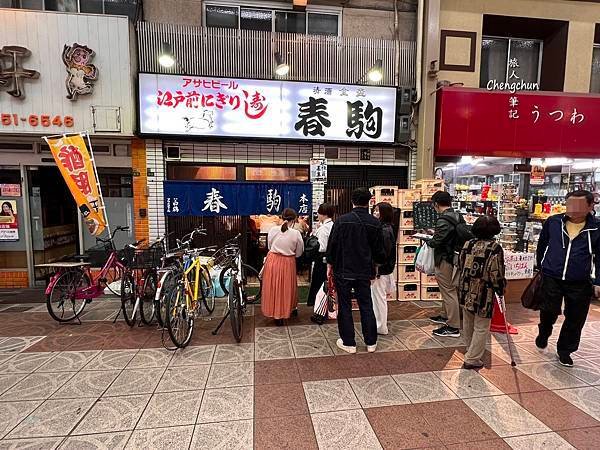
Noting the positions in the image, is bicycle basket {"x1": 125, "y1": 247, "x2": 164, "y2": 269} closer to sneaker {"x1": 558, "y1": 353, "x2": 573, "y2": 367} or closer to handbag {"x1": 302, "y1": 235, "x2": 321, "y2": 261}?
handbag {"x1": 302, "y1": 235, "x2": 321, "y2": 261}

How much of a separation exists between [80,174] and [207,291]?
11.0 ft

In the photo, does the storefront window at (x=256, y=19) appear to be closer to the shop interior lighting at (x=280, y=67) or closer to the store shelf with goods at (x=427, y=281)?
the shop interior lighting at (x=280, y=67)

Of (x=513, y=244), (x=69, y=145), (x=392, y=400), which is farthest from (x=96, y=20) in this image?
(x=513, y=244)

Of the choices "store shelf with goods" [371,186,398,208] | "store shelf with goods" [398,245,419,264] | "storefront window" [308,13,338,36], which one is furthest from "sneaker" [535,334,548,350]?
"storefront window" [308,13,338,36]

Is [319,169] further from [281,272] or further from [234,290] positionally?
[234,290]

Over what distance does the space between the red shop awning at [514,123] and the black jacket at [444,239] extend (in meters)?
3.68

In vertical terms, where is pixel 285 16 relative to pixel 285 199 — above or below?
above

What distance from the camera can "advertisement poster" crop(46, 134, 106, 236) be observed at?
252 inches

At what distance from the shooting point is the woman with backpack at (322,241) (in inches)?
224

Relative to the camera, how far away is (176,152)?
25.6 ft

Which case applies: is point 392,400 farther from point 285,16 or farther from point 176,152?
point 285,16

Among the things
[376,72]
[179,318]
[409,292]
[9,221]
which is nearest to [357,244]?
[179,318]

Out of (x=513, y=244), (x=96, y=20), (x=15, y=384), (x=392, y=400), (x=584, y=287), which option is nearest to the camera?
(x=392, y=400)

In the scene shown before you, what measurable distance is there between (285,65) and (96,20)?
392cm
